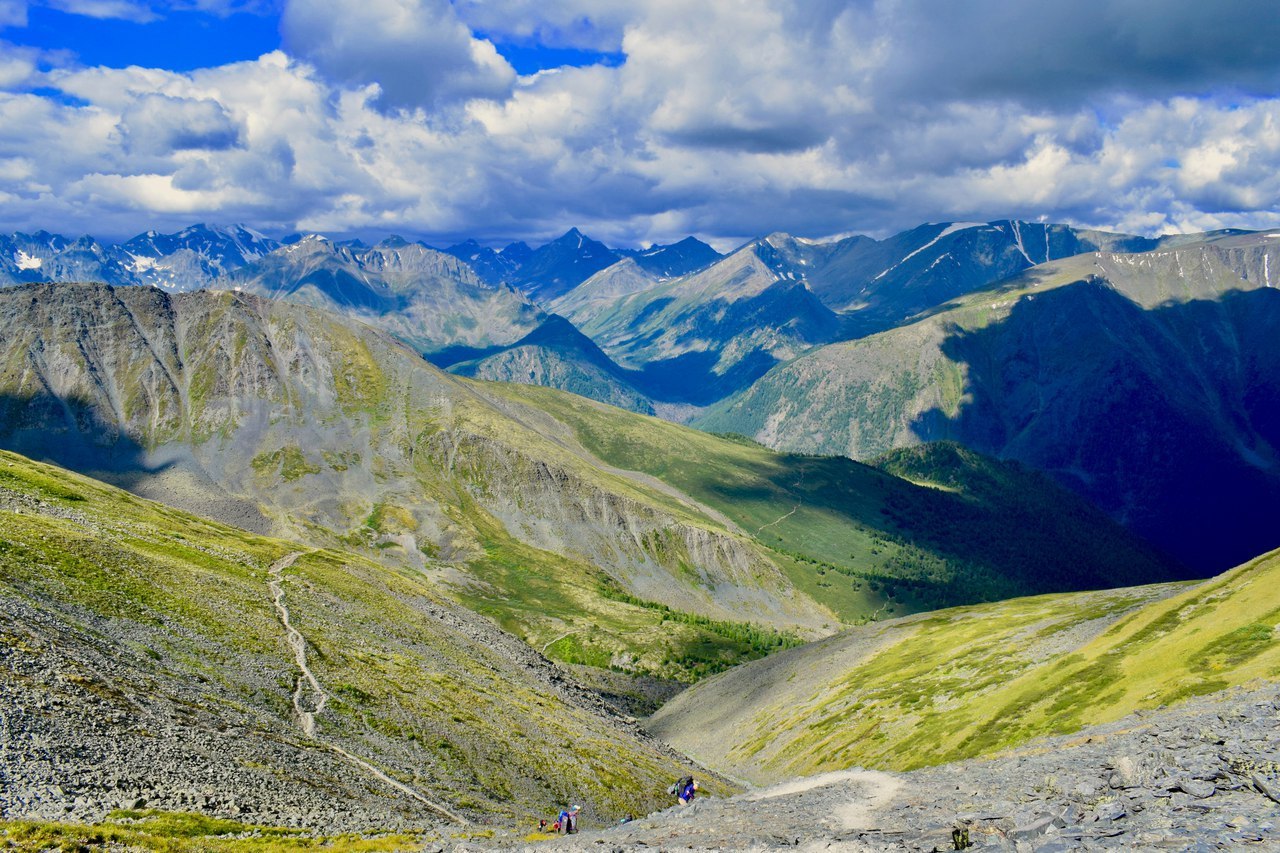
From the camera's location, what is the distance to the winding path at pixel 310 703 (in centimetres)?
5981

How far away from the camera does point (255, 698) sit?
215ft

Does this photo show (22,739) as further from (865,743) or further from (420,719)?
(865,743)

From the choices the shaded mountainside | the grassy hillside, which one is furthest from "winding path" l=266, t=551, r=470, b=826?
the grassy hillside

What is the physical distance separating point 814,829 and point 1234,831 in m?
19.1

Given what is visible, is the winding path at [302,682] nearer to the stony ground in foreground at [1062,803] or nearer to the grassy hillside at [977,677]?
the stony ground in foreground at [1062,803]

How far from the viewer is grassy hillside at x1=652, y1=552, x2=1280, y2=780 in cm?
7744

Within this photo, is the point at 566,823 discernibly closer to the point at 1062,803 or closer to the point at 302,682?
the point at 302,682

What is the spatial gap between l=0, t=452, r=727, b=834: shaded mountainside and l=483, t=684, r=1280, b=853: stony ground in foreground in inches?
731

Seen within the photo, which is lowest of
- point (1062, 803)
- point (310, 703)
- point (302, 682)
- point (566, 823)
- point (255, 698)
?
point (566, 823)

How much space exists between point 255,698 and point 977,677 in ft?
306

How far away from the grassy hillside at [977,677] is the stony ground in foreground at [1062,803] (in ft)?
61.5

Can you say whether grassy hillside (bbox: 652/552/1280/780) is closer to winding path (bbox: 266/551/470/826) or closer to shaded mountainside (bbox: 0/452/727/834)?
shaded mountainside (bbox: 0/452/727/834)

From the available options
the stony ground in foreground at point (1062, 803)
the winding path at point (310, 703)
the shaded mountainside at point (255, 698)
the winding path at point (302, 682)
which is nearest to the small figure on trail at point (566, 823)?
the shaded mountainside at point (255, 698)

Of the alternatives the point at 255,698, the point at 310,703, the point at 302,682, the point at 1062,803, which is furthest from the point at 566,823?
the point at 1062,803
